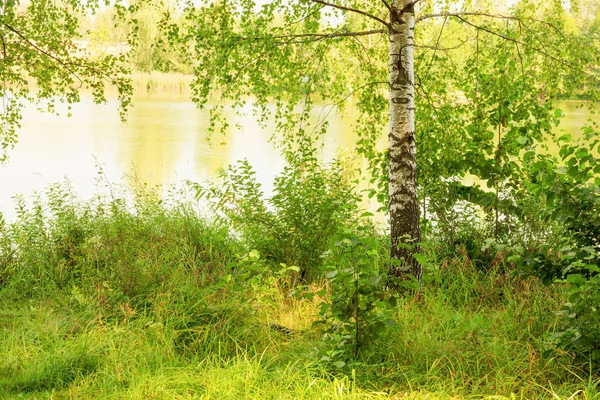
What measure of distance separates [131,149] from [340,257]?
15.8m

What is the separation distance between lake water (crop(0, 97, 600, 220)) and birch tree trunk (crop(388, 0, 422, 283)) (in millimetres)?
6865

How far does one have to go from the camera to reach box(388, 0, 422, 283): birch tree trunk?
5180 mm

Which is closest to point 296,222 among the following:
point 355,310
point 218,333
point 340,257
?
point 218,333

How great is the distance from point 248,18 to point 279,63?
1.54 ft

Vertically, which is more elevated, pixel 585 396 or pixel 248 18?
pixel 248 18

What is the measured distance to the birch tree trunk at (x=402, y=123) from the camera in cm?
518

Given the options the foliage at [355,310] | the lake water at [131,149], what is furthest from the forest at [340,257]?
the lake water at [131,149]

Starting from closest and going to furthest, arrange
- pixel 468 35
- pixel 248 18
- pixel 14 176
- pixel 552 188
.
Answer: pixel 552 188 < pixel 248 18 < pixel 468 35 < pixel 14 176

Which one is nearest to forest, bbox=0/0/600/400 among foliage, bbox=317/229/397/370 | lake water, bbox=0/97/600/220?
foliage, bbox=317/229/397/370

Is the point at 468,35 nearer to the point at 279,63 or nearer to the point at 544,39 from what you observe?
the point at 544,39

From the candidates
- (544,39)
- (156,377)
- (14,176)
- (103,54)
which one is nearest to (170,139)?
(14,176)

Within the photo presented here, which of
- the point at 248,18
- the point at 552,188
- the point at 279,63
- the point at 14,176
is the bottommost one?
the point at 14,176

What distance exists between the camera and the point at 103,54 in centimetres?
657

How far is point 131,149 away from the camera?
18.5 metres
